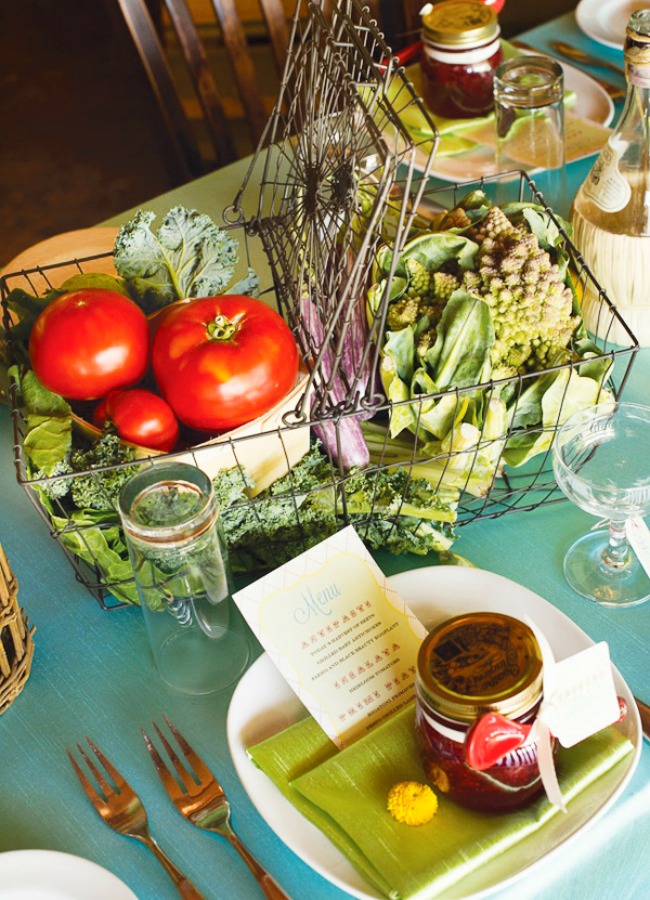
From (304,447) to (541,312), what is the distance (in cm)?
25

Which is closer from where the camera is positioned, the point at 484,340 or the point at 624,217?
the point at 484,340

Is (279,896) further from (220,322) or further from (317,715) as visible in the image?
(220,322)

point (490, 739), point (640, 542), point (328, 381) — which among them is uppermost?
point (328, 381)

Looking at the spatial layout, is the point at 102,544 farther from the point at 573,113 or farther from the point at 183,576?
the point at 573,113

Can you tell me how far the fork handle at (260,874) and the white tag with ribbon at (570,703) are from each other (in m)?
0.21

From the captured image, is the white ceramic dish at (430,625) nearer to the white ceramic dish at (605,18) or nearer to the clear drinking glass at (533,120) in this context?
the clear drinking glass at (533,120)

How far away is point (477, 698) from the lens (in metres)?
0.65

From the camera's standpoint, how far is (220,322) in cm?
85

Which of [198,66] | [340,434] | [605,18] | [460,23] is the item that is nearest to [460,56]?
[460,23]

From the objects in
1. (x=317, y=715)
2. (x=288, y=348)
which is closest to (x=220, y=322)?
(x=288, y=348)

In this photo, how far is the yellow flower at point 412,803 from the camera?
2.29 ft

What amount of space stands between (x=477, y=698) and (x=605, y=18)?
1280mm

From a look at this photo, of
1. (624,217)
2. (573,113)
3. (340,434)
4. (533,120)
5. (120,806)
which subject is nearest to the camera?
(120,806)

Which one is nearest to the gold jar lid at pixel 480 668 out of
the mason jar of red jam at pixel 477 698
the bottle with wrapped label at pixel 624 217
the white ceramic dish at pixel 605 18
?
the mason jar of red jam at pixel 477 698
